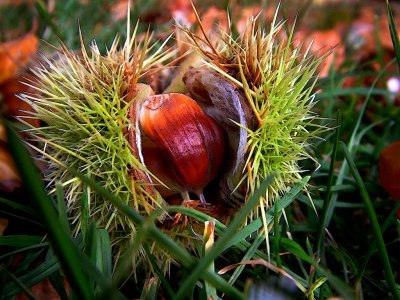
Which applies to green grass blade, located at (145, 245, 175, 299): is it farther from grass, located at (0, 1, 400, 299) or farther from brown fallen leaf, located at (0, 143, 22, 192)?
brown fallen leaf, located at (0, 143, 22, 192)

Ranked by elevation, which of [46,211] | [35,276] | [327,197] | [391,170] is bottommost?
[391,170]

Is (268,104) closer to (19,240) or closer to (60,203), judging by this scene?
(60,203)

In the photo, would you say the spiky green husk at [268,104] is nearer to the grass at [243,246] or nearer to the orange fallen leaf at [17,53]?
the grass at [243,246]

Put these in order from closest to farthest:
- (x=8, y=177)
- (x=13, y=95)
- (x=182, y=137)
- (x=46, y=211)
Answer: (x=46, y=211) → (x=182, y=137) → (x=8, y=177) → (x=13, y=95)

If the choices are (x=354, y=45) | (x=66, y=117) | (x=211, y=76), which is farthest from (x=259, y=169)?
(x=354, y=45)

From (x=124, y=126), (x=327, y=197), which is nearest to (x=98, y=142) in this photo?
(x=124, y=126)

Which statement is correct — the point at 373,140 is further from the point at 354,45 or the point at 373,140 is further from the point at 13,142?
the point at 13,142
